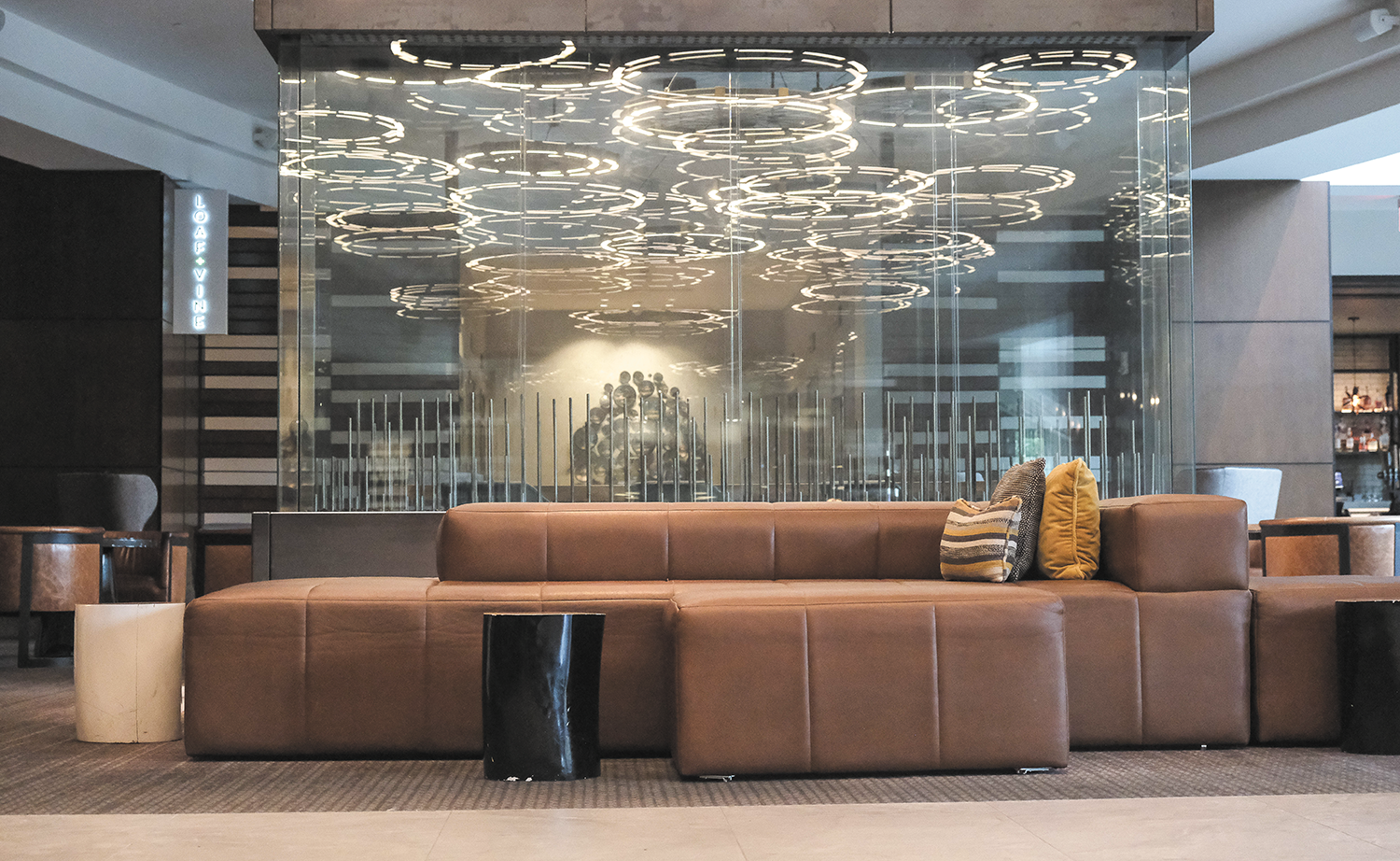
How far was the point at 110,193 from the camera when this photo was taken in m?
8.88

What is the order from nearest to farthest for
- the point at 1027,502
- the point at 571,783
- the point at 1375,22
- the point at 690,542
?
1. the point at 571,783
2. the point at 1027,502
3. the point at 690,542
4. the point at 1375,22

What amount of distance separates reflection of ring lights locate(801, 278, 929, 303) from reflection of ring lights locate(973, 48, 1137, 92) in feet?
3.92

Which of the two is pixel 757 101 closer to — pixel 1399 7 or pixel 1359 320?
pixel 1399 7

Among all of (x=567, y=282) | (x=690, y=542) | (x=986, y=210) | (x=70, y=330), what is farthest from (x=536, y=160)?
(x=70, y=330)

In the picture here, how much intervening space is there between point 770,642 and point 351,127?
4357 millimetres

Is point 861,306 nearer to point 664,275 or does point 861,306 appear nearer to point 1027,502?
point 664,275

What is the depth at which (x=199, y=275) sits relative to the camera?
904cm

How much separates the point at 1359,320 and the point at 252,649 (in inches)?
539

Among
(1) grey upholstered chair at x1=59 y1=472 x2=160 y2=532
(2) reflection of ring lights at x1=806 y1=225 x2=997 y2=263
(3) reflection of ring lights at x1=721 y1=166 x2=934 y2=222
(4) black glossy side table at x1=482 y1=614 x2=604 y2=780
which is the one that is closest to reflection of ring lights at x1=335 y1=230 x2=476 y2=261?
(3) reflection of ring lights at x1=721 y1=166 x2=934 y2=222

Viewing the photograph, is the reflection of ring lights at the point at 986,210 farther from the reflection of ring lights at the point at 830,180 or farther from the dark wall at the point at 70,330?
the dark wall at the point at 70,330

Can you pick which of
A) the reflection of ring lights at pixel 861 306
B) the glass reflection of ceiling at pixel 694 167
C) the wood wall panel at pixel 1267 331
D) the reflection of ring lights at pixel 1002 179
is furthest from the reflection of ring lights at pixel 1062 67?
the wood wall panel at pixel 1267 331

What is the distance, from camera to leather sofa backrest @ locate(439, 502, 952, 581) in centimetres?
367

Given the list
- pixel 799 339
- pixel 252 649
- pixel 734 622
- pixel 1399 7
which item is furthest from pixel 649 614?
pixel 1399 7

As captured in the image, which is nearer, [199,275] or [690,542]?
[690,542]
